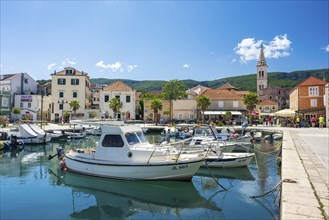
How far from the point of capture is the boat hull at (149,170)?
1403cm

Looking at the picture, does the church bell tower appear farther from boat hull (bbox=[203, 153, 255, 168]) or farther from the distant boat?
boat hull (bbox=[203, 153, 255, 168])

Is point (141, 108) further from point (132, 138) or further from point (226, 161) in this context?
point (132, 138)

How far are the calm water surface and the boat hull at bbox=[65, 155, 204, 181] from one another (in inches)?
13.6

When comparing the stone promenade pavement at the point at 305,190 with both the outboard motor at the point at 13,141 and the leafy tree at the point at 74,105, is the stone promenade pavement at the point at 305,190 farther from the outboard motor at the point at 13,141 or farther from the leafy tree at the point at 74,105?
the leafy tree at the point at 74,105

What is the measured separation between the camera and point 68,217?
1059 cm

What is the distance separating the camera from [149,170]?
14.2 m

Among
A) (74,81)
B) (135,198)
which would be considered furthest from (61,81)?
(135,198)

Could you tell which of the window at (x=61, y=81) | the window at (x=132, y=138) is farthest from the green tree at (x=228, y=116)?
the window at (x=132, y=138)

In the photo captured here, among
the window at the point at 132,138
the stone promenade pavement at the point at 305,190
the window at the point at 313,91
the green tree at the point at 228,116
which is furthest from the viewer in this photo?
the green tree at the point at 228,116

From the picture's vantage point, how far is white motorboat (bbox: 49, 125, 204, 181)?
14.1m

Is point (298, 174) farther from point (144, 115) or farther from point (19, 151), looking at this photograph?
point (144, 115)

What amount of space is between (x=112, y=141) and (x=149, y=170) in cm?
282

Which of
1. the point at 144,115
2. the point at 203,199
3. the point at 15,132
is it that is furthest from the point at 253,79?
the point at 203,199

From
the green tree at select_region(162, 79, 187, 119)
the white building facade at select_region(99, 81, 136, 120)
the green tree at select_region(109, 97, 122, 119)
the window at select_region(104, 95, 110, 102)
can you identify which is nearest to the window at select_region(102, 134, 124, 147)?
the green tree at select_region(109, 97, 122, 119)
